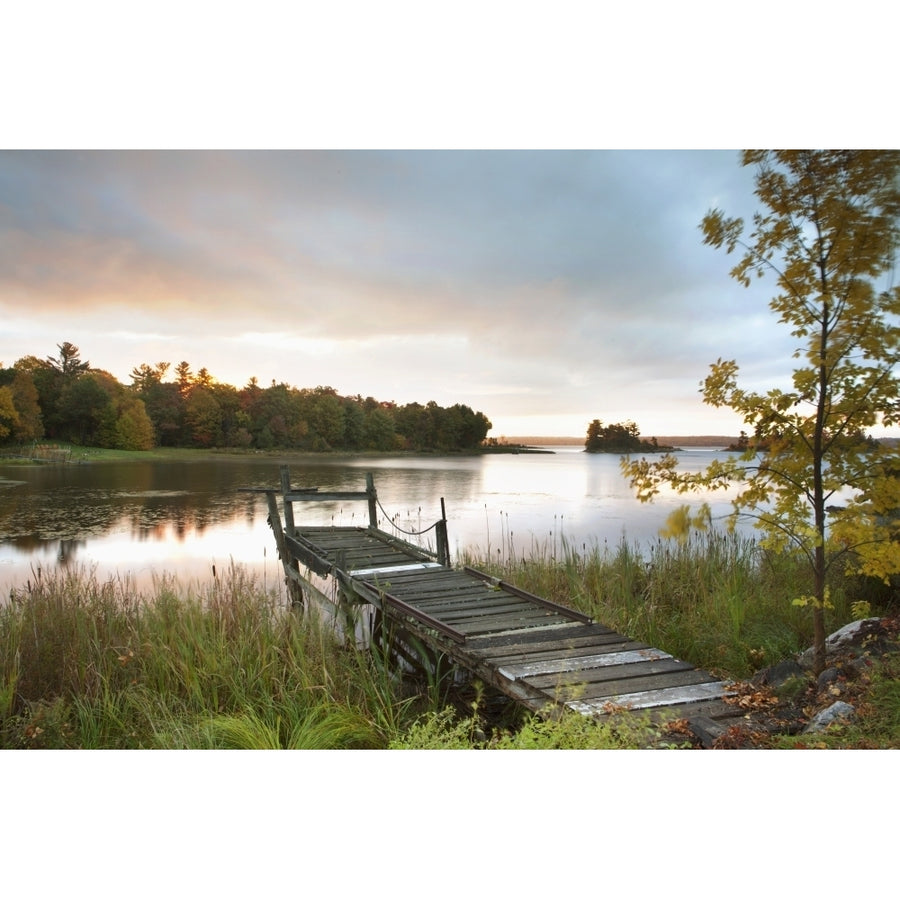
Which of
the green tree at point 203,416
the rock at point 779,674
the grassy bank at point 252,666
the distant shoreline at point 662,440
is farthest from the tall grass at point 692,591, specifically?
the green tree at point 203,416

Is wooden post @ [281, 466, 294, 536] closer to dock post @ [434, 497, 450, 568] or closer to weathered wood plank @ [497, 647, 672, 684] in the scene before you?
dock post @ [434, 497, 450, 568]

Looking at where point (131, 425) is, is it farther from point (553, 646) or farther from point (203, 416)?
point (553, 646)

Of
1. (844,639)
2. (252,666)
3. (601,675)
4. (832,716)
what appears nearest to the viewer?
(832,716)

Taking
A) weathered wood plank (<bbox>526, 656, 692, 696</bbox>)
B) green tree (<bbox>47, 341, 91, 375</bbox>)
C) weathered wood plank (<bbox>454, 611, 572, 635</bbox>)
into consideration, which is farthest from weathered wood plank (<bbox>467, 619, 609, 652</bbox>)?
green tree (<bbox>47, 341, 91, 375</bbox>)

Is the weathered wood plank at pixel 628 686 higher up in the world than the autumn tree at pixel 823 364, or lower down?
lower down

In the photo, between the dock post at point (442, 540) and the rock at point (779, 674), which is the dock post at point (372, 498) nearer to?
the dock post at point (442, 540)

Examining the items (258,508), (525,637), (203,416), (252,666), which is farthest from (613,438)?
(258,508)
